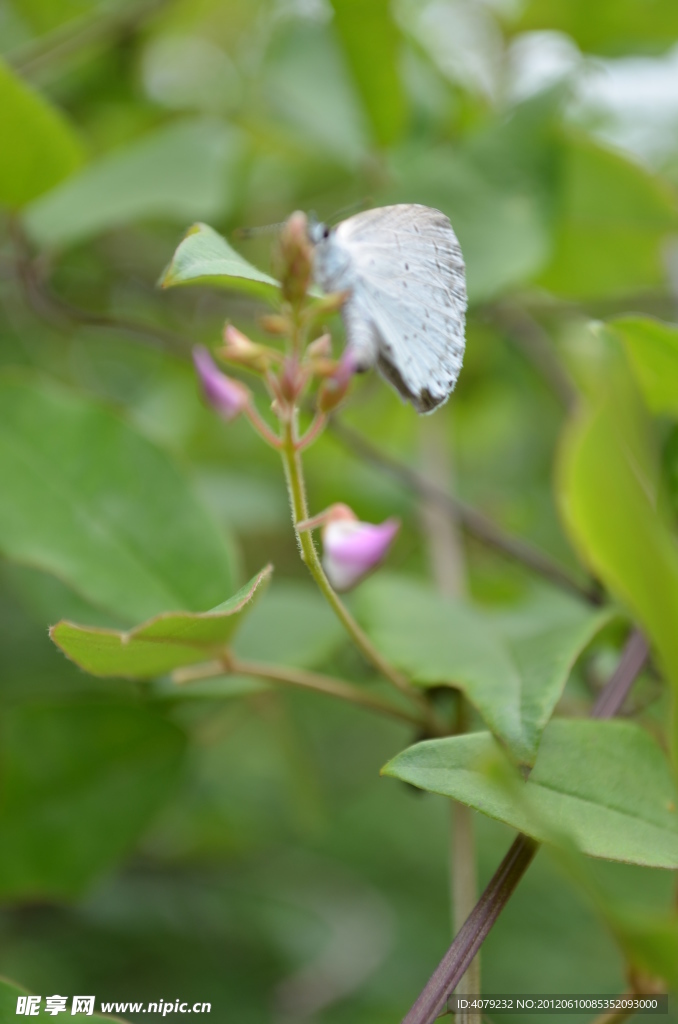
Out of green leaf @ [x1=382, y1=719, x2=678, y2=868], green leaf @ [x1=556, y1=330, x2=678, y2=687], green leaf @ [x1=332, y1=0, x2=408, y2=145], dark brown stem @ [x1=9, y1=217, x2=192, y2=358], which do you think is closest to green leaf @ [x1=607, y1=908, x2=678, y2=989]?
green leaf @ [x1=382, y1=719, x2=678, y2=868]

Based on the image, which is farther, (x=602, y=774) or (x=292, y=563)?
(x=292, y=563)

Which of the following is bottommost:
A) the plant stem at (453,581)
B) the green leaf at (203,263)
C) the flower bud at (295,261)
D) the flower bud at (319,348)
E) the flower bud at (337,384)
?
the plant stem at (453,581)

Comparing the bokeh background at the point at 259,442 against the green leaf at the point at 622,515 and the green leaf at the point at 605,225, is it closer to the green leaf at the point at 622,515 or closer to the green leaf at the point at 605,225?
the green leaf at the point at 605,225

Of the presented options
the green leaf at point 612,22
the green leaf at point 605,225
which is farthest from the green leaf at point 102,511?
the green leaf at point 612,22

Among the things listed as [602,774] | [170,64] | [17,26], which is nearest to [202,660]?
[602,774]

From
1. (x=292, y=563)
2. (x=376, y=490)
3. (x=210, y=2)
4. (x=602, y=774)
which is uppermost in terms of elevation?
(x=210, y=2)

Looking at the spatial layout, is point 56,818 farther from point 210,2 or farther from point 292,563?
point 210,2

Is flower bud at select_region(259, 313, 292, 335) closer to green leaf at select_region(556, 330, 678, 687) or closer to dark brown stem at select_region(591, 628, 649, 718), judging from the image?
green leaf at select_region(556, 330, 678, 687)
